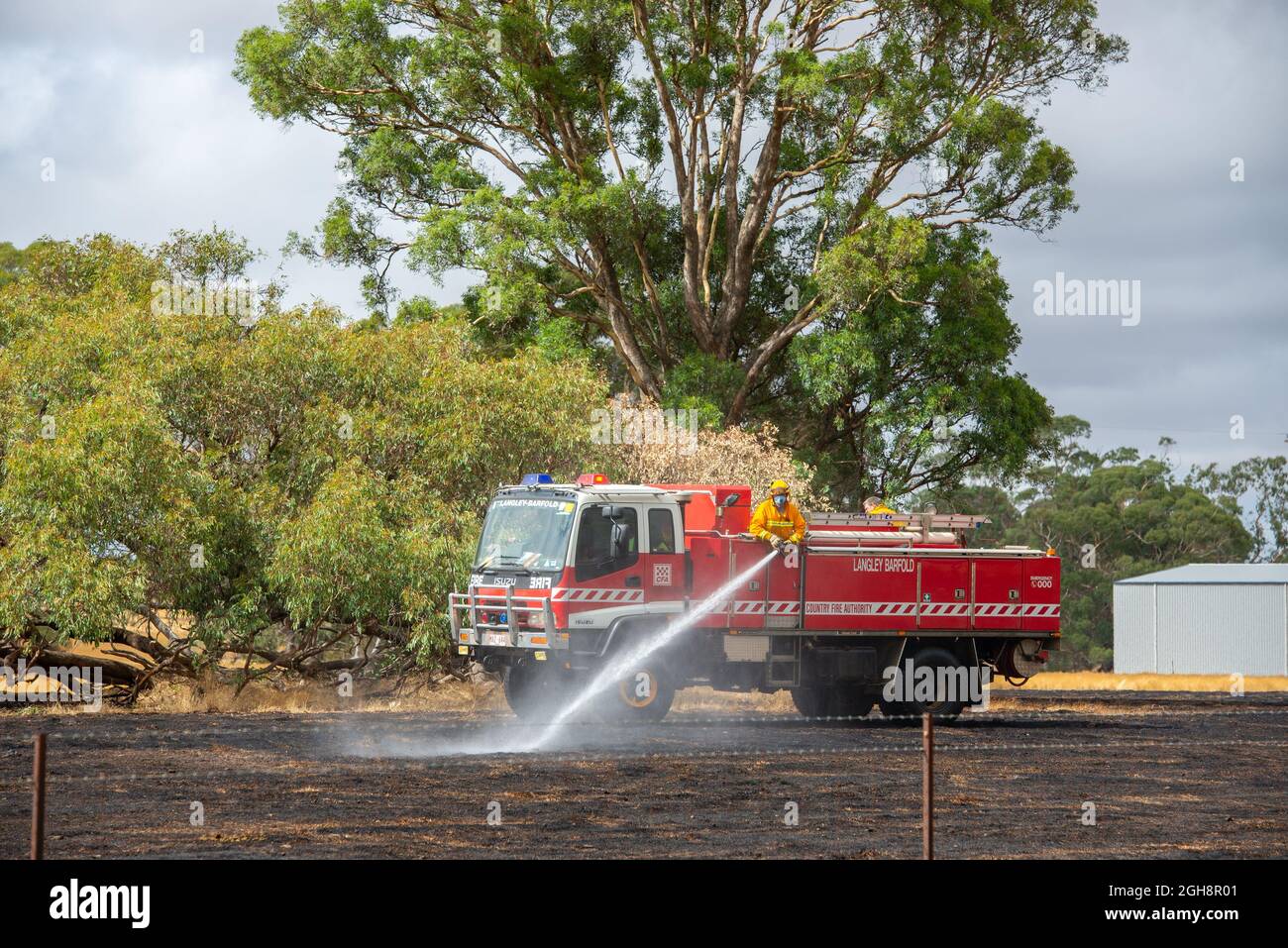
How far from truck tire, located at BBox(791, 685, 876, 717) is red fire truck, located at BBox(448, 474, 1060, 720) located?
36 millimetres

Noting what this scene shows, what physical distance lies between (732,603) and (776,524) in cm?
125

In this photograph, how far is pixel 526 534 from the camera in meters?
21.5

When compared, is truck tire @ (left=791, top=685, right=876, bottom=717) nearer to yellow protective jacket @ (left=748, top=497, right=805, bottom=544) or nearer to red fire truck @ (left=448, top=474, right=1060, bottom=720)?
red fire truck @ (left=448, top=474, right=1060, bottom=720)

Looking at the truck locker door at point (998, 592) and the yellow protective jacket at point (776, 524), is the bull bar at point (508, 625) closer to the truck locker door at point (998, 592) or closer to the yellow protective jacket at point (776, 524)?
the yellow protective jacket at point (776, 524)

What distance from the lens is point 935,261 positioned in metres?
42.1

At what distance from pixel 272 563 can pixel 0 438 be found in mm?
5505

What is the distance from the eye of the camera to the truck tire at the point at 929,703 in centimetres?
2320

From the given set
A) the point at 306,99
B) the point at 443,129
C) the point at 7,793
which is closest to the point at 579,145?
the point at 443,129

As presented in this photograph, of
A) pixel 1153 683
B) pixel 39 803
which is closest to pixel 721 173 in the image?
pixel 1153 683

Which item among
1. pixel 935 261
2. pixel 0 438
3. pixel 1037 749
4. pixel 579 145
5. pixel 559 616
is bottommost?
pixel 1037 749

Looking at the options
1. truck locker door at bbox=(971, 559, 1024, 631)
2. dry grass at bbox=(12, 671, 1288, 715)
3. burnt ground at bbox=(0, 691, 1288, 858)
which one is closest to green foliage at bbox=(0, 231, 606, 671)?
dry grass at bbox=(12, 671, 1288, 715)

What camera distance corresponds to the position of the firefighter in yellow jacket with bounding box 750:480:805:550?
71.2 ft

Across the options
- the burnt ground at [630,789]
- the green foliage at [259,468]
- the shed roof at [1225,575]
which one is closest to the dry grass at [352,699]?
the green foliage at [259,468]

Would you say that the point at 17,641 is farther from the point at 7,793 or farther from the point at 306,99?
the point at 306,99
